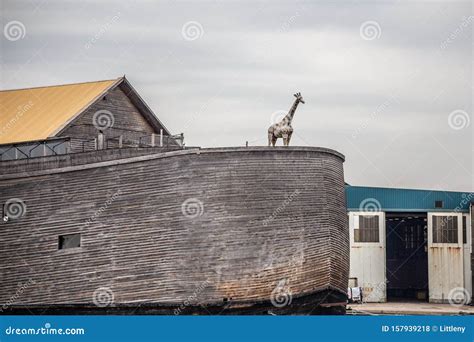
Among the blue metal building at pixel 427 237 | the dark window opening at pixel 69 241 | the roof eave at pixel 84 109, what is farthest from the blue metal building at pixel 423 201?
the dark window opening at pixel 69 241

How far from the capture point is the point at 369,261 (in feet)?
177

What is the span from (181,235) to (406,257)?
2318 cm

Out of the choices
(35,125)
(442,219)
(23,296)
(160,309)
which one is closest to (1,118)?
(35,125)

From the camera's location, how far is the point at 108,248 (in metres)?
36.6

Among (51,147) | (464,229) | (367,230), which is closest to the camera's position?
(51,147)

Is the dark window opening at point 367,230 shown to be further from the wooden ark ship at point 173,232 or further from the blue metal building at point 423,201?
the wooden ark ship at point 173,232

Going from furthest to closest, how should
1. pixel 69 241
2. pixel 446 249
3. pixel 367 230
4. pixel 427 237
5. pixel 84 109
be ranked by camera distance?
pixel 427 237, pixel 367 230, pixel 446 249, pixel 84 109, pixel 69 241

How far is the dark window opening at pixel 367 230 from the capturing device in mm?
53812

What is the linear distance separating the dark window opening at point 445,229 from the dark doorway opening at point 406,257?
2.68 metres

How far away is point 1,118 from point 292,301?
1308 cm

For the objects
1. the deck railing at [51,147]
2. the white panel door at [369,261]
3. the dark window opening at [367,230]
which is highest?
the deck railing at [51,147]

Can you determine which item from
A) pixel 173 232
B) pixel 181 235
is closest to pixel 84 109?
Answer: pixel 173 232

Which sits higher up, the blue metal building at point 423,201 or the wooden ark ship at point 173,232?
the blue metal building at point 423,201

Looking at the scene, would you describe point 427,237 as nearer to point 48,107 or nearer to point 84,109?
point 84,109
